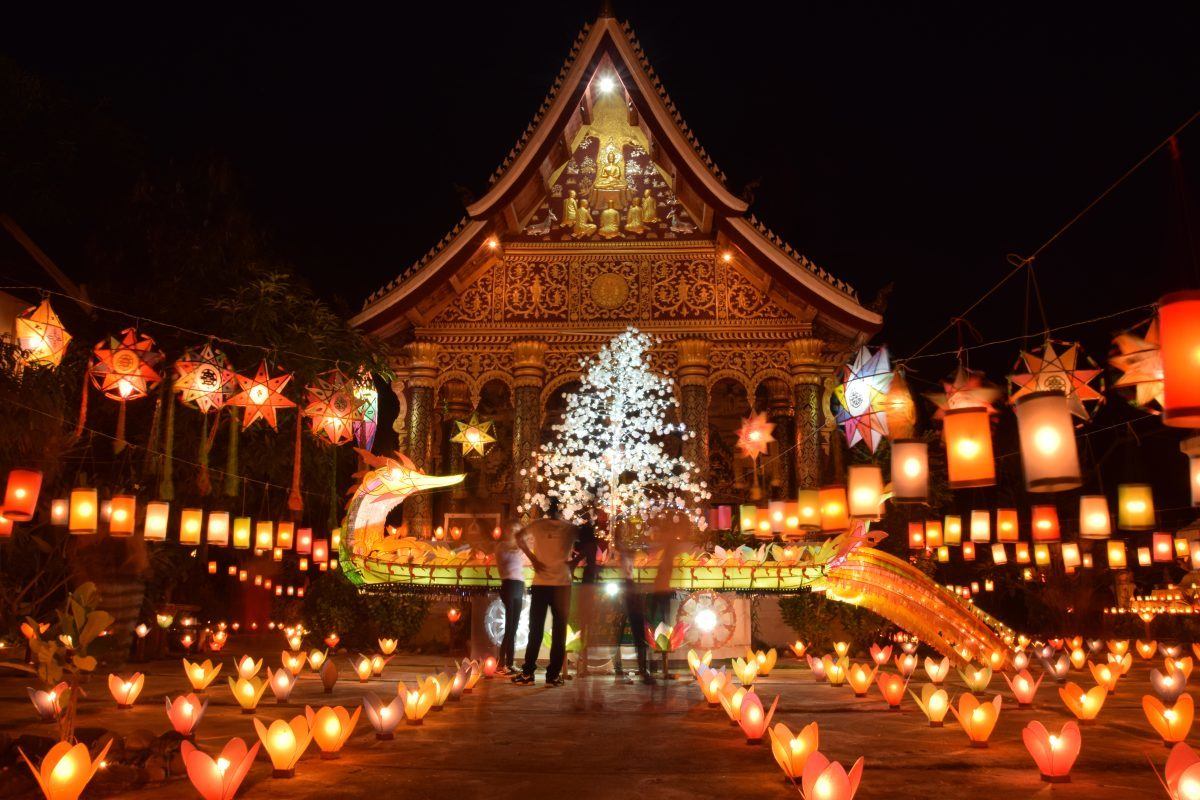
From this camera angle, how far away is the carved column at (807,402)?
16.5 meters

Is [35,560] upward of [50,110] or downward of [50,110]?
downward

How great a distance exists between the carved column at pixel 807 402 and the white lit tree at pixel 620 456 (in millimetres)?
1811

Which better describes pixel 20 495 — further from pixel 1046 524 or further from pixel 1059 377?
pixel 1046 524

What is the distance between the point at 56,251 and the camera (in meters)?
13.8

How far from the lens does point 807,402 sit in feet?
Answer: 55.3

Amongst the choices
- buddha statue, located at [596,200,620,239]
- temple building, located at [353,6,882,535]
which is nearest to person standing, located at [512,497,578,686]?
temple building, located at [353,6,882,535]

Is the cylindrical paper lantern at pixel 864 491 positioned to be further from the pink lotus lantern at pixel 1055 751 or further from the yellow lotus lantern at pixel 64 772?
the yellow lotus lantern at pixel 64 772

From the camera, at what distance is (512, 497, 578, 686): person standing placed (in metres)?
8.39

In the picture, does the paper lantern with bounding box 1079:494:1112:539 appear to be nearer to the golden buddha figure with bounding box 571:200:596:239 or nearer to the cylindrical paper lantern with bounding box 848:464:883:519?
the cylindrical paper lantern with bounding box 848:464:883:519

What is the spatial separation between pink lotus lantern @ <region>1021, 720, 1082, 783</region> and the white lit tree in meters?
12.3

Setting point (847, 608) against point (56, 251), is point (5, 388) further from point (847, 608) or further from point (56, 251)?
point (847, 608)

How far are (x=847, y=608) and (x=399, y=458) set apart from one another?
25.5 feet

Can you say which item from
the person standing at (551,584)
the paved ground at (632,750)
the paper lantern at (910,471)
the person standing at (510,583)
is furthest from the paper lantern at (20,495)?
the paper lantern at (910,471)

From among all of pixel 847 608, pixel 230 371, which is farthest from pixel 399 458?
pixel 847 608
